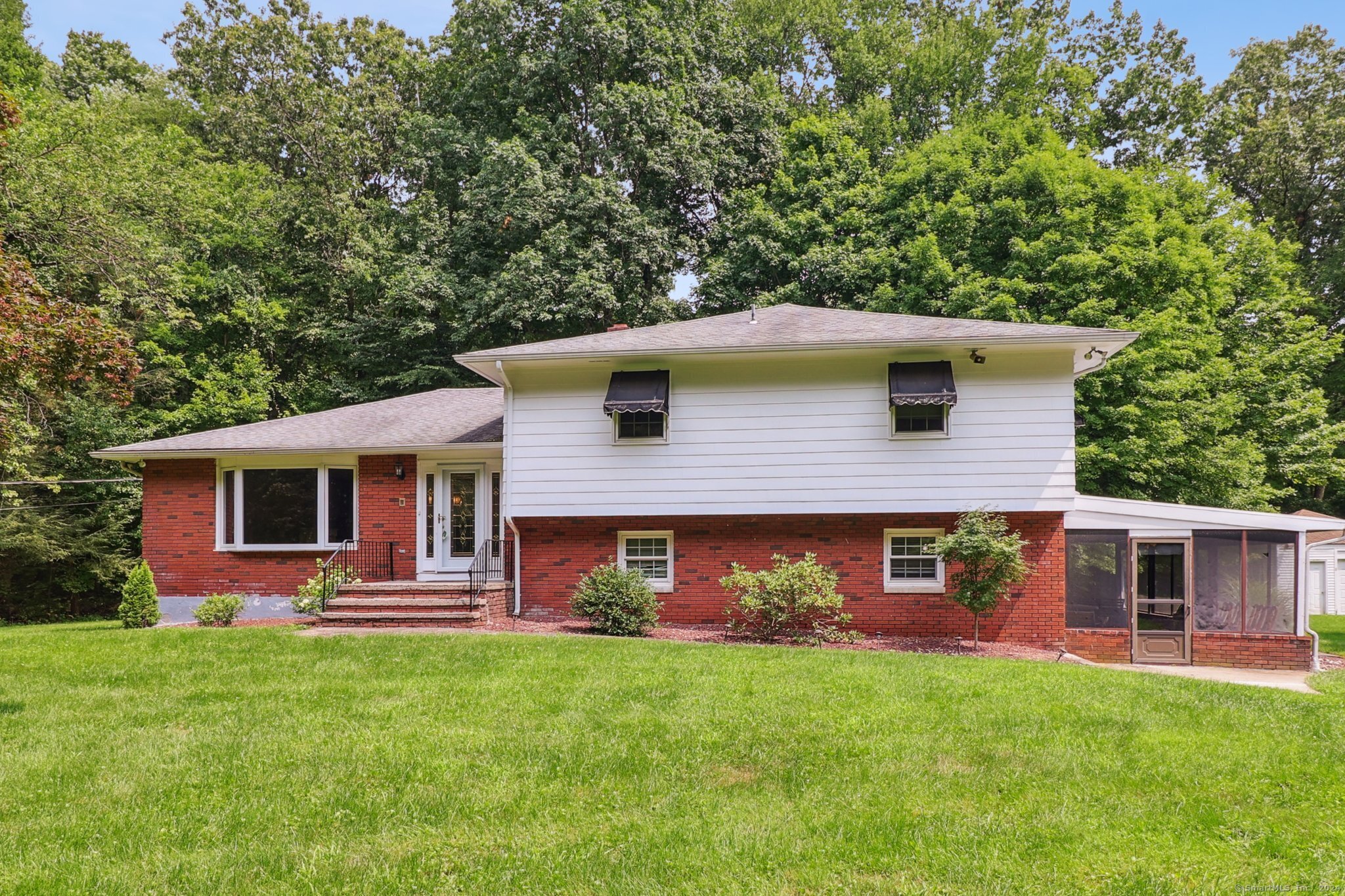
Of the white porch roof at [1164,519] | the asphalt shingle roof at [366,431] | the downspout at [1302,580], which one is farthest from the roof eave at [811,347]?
the downspout at [1302,580]

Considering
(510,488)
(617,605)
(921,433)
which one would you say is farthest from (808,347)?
(510,488)

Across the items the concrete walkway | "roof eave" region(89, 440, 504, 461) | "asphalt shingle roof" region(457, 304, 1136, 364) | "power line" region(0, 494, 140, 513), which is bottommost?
the concrete walkway

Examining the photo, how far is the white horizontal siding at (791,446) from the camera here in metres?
13.1

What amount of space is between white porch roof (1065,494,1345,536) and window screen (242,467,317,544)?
521 inches

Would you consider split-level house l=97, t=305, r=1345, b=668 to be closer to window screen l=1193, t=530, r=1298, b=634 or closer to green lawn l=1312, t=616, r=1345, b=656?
window screen l=1193, t=530, r=1298, b=634

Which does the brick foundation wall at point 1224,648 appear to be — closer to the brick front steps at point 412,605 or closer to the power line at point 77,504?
the brick front steps at point 412,605

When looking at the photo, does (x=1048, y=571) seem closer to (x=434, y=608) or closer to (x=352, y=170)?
(x=434, y=608)

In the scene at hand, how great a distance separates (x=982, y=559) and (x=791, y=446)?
331cm

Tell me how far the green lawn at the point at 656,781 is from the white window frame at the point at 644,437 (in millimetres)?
5506

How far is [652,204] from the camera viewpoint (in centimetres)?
2561

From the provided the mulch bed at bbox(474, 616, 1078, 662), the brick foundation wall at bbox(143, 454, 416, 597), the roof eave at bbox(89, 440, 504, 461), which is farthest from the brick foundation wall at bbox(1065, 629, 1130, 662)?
the brick foundation wall at bbox(143, 454, 416, 597)

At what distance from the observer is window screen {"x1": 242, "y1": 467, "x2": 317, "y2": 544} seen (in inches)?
628

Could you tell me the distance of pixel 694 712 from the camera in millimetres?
7059

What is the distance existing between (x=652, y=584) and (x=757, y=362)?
4.03 m
